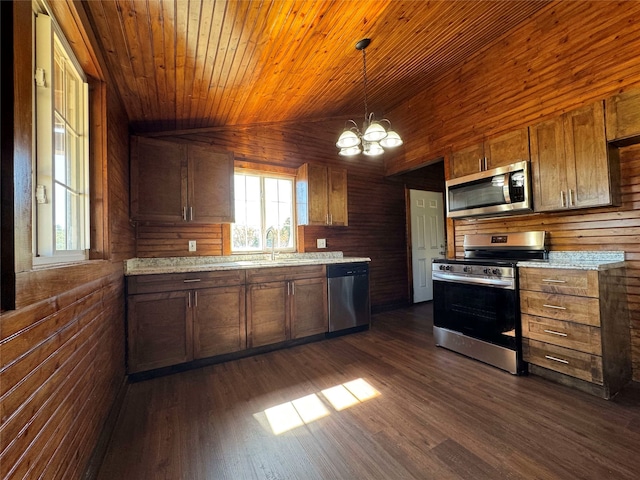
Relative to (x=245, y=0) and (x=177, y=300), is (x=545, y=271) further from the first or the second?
(x=177, y=300)

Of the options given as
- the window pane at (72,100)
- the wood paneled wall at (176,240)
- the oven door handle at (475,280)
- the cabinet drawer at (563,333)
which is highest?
the window pane at (72,100)

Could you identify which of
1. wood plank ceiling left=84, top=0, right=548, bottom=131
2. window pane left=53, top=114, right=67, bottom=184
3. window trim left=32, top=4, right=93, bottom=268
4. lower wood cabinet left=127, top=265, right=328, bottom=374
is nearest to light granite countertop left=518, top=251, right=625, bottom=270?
lower wood cabinet left=127, top=265, right=328, bottom=374

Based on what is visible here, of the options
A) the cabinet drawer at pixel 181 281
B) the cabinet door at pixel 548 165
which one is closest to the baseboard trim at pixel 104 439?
the cabinet drawer at pixel 181 281

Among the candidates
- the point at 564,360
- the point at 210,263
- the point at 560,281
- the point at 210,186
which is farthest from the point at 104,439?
the point at 560,281

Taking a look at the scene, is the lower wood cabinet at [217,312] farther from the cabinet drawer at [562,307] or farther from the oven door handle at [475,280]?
the cabinet drawer at [562,307]

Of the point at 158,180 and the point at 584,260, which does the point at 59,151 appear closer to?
the point at 158,180

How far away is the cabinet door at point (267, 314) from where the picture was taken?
2.81m

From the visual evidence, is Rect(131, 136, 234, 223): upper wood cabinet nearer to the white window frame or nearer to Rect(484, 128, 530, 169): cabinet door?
the white window frame

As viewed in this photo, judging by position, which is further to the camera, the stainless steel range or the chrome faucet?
the chrome faucet

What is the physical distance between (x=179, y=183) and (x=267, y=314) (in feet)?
5.45

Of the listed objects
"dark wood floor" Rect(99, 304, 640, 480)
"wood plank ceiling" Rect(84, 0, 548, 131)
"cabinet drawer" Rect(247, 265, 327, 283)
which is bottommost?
"dark wood floor" Rect(99, 304, 640, 480)

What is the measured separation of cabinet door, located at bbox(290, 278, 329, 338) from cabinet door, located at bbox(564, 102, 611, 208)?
100 inches

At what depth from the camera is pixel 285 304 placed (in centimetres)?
302

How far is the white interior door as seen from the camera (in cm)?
484
